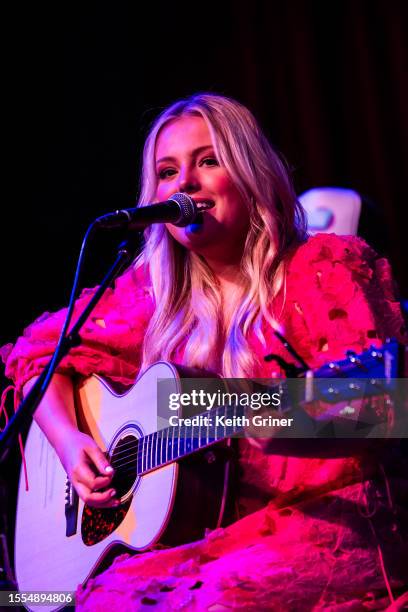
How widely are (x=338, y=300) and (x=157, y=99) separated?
8.66 feet

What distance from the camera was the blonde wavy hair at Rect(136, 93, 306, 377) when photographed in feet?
6.69

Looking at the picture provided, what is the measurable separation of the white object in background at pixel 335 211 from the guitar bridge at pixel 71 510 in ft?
5.09

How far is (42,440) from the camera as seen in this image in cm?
241

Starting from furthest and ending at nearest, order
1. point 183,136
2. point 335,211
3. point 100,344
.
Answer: point 335,211 → point 100,344 → point 183,136

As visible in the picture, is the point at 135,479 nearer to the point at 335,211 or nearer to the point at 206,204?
the point at 206,204

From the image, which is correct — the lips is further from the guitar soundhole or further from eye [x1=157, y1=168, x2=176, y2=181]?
the guitar soundhole

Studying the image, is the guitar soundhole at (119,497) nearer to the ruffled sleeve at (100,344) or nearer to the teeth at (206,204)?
the ruffled sleeve at (100,344)

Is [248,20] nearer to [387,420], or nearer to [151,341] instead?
[151,341]

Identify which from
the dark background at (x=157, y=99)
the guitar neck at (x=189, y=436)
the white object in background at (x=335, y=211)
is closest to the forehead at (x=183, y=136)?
the guitar neck at (x=189, y=436)

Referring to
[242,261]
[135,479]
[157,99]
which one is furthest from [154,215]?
[157,99]

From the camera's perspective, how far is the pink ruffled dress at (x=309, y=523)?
61.0 inches

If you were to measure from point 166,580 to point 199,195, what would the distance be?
1.04m

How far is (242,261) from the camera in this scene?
219 cm

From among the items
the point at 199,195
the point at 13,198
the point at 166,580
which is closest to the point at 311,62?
the point at 13,198
